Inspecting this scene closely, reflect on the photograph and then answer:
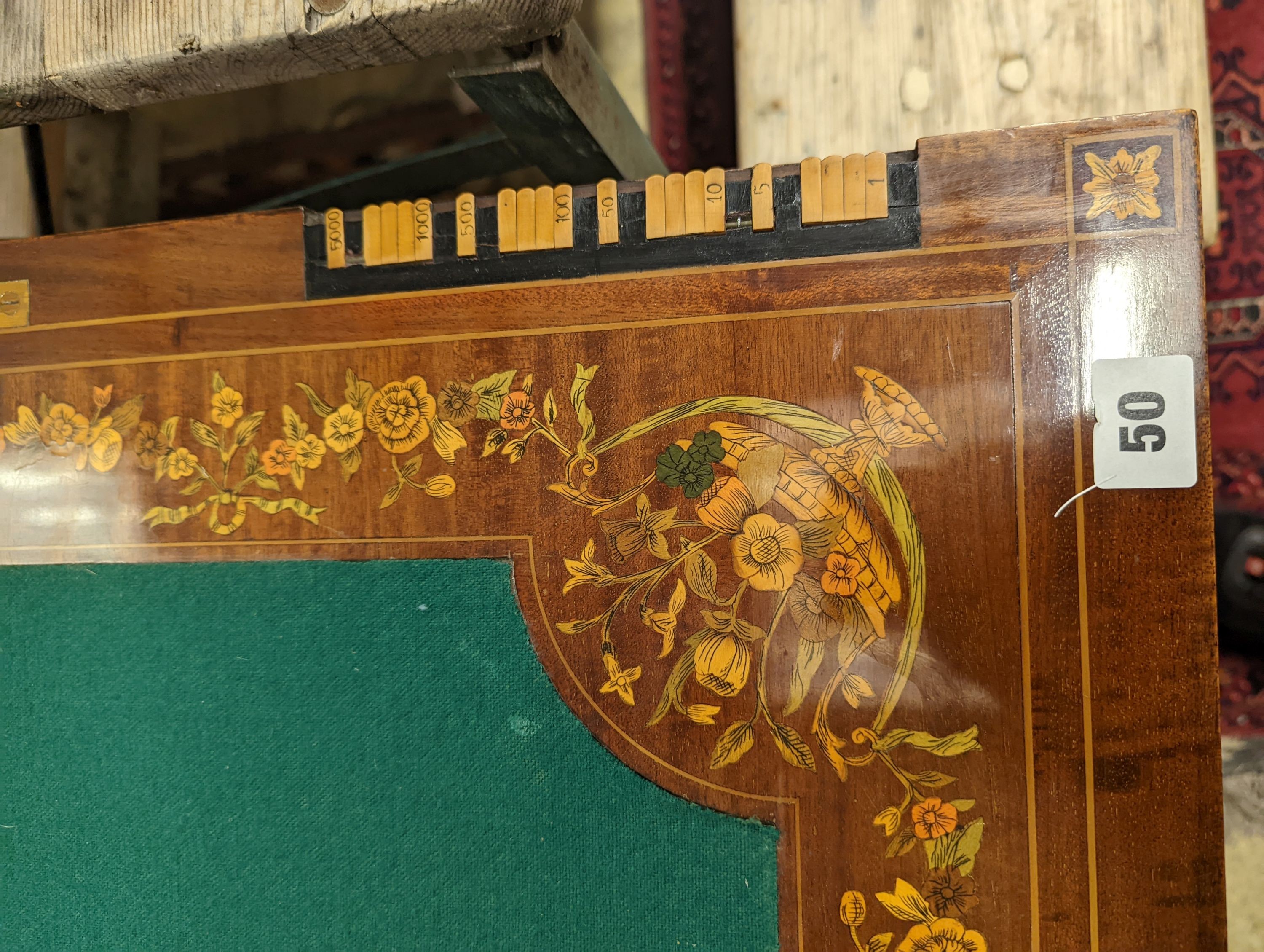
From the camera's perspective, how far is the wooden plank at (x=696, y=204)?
77cm

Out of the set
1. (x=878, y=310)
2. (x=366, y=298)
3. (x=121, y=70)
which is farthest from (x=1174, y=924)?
(x=121, y=70)

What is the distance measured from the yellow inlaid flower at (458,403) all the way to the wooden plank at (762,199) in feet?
1.10

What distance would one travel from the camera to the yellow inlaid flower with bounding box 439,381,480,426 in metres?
0.82

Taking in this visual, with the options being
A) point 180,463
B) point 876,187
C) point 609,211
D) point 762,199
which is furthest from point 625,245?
point 180,463

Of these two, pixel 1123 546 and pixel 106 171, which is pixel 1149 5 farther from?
pixel 106 171

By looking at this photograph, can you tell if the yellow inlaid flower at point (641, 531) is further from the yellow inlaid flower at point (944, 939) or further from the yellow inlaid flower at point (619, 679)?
the yellow inlaid flower at point (944, 939)

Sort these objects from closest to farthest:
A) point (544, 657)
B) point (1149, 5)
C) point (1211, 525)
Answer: point (1211, 525) < point (544, 657) < point (1149, 5)

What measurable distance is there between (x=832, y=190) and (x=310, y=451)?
0.61 m

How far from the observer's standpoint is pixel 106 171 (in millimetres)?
1369

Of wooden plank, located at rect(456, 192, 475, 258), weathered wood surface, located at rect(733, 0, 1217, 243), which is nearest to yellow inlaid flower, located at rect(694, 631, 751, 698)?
wooden plank, located at rect(456, 192, 475, 258)

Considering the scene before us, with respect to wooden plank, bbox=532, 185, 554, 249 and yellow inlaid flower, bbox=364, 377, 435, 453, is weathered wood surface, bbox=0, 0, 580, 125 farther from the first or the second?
yellow inlaid flower, bbox=364, 377, 435, 453

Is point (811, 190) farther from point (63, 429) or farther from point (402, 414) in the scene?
point (63, 429)

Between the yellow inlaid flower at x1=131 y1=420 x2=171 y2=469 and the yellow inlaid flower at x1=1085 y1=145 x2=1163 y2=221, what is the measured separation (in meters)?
0.99

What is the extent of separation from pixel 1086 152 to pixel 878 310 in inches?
8.9
